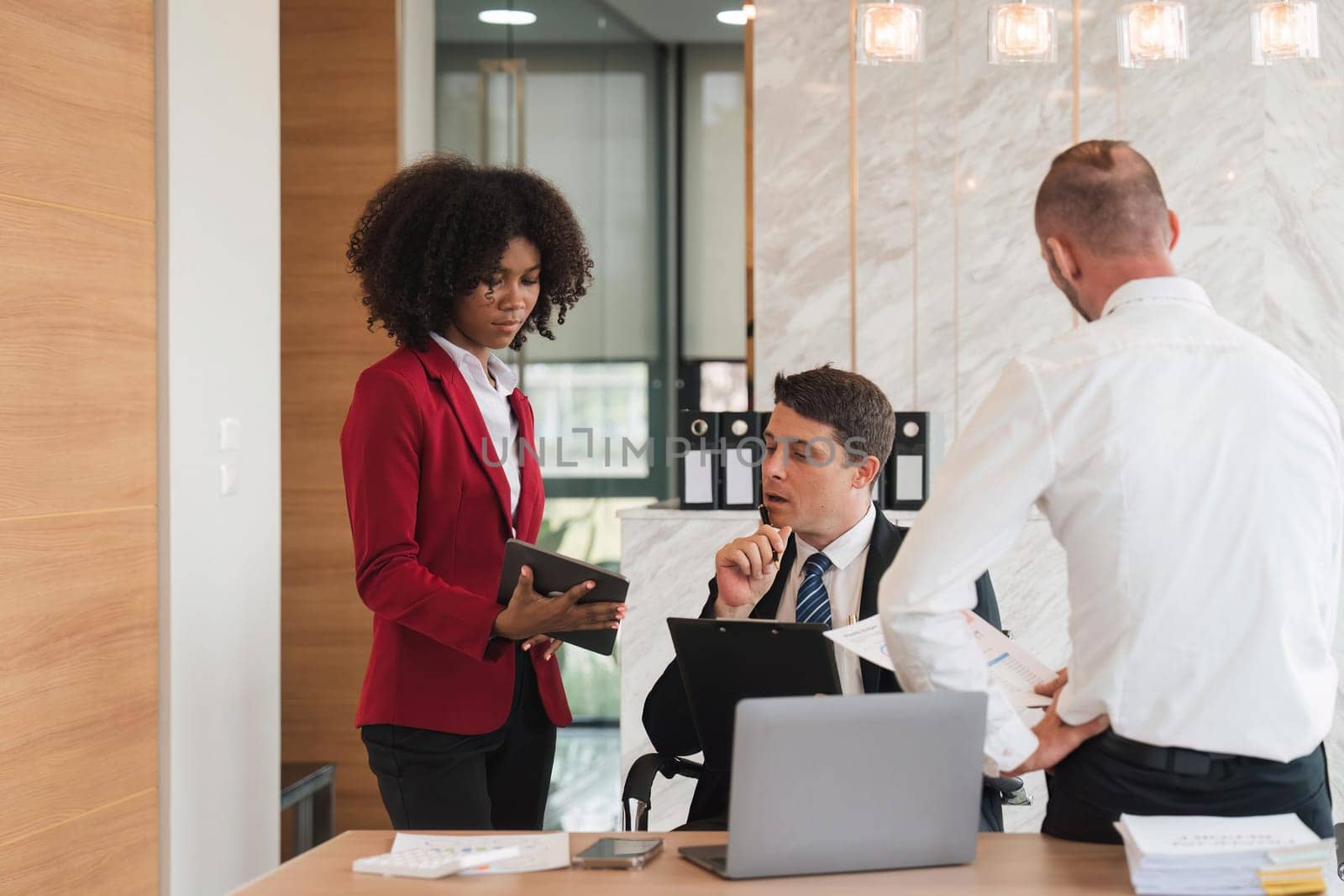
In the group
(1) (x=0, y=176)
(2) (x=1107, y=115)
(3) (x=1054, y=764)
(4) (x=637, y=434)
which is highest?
(2) (x=1107, y=115)

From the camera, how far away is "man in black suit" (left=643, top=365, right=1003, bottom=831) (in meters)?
2.40

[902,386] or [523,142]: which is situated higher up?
[523,142]

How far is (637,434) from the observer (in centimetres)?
593

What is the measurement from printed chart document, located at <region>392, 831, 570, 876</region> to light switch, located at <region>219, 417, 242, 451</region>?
162cm

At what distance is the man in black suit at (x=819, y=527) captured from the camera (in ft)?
7.88

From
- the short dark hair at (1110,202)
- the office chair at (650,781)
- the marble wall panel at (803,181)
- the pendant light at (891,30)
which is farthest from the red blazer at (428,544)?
the marble wall panel at (803,181)

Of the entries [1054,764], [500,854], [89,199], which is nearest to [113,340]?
[89,199]

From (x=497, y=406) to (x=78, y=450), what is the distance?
2.97ft

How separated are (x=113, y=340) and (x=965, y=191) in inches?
112

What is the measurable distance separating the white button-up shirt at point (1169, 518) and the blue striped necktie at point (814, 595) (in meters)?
0.82

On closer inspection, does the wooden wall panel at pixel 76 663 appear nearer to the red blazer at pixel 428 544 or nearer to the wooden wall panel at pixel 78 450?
the wooden wall panel at pixel 78 450

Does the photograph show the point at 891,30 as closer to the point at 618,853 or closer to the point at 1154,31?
the point at 1154,31

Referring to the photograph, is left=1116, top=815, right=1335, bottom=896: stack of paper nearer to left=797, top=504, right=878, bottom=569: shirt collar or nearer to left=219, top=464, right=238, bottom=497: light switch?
left=797, top=504, right=878, bottom=569: shirt collar

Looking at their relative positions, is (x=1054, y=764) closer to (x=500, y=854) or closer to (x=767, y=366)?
(x=500, y=854)
